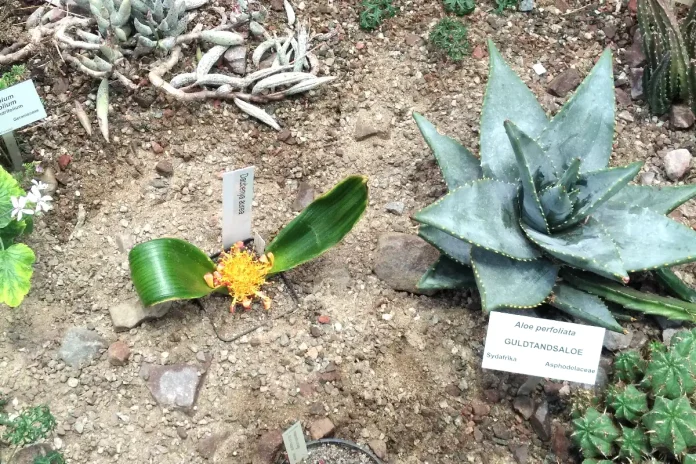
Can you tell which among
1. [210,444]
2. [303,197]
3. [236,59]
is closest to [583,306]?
[303,197]

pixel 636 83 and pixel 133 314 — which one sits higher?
pixel 636 83

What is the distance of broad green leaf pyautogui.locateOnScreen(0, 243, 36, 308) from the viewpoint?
2.23 metres

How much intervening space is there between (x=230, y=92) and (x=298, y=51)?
0.38 meters

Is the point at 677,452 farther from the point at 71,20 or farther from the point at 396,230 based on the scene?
the point at 71,20

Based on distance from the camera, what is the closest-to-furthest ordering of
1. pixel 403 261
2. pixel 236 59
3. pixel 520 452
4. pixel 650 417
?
pixel 650 417 → pixel 520 452 → pixel 403 261 → pixel 236 59

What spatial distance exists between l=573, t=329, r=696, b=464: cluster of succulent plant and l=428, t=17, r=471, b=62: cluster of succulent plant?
1.62m

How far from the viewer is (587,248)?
224cm

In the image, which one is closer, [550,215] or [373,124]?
[550,215]

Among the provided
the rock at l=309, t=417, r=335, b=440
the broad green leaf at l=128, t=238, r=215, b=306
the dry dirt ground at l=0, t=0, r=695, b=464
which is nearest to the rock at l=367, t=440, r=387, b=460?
the dry dirt ground at l=0, t=0, r=695, b=464

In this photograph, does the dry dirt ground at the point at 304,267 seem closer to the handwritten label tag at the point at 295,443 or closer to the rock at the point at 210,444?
the rock at the point at 210,444

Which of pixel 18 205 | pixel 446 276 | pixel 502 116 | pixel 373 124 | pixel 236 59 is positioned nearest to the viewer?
pixel 18 205

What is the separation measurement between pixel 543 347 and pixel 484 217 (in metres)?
0.47

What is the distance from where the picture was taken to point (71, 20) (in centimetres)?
308

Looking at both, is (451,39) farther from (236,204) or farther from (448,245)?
(236,204)
